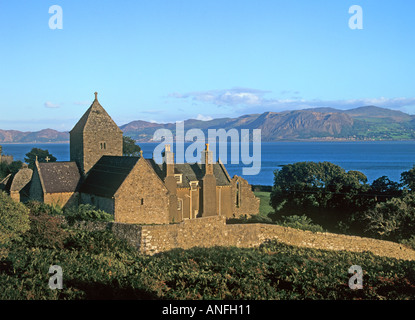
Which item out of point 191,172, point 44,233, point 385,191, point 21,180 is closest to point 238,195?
point 191,172

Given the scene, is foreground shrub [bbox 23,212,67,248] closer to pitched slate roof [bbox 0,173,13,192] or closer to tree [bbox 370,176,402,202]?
pitched slate roof [bbox 0,173,13,192]

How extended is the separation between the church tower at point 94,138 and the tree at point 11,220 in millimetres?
14444

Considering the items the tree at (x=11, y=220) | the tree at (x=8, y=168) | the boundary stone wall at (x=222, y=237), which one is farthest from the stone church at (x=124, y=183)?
the tree at (x=8, y=168)

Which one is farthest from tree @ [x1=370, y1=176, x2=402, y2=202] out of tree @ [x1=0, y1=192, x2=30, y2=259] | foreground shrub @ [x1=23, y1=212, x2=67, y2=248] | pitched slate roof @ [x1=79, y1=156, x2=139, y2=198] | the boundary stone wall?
tree @ [x1=0, y1=192, x2=30, y2=259]

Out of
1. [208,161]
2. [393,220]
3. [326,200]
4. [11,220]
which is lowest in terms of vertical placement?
[393,220]

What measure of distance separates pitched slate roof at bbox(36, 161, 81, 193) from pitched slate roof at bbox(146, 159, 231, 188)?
6.96m

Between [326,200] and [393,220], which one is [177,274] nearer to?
[393,220]

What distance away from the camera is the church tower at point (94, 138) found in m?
35.8

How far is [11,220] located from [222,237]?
34.6 ft

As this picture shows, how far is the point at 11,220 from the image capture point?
2050cm

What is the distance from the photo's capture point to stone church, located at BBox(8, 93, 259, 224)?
30.9 m
